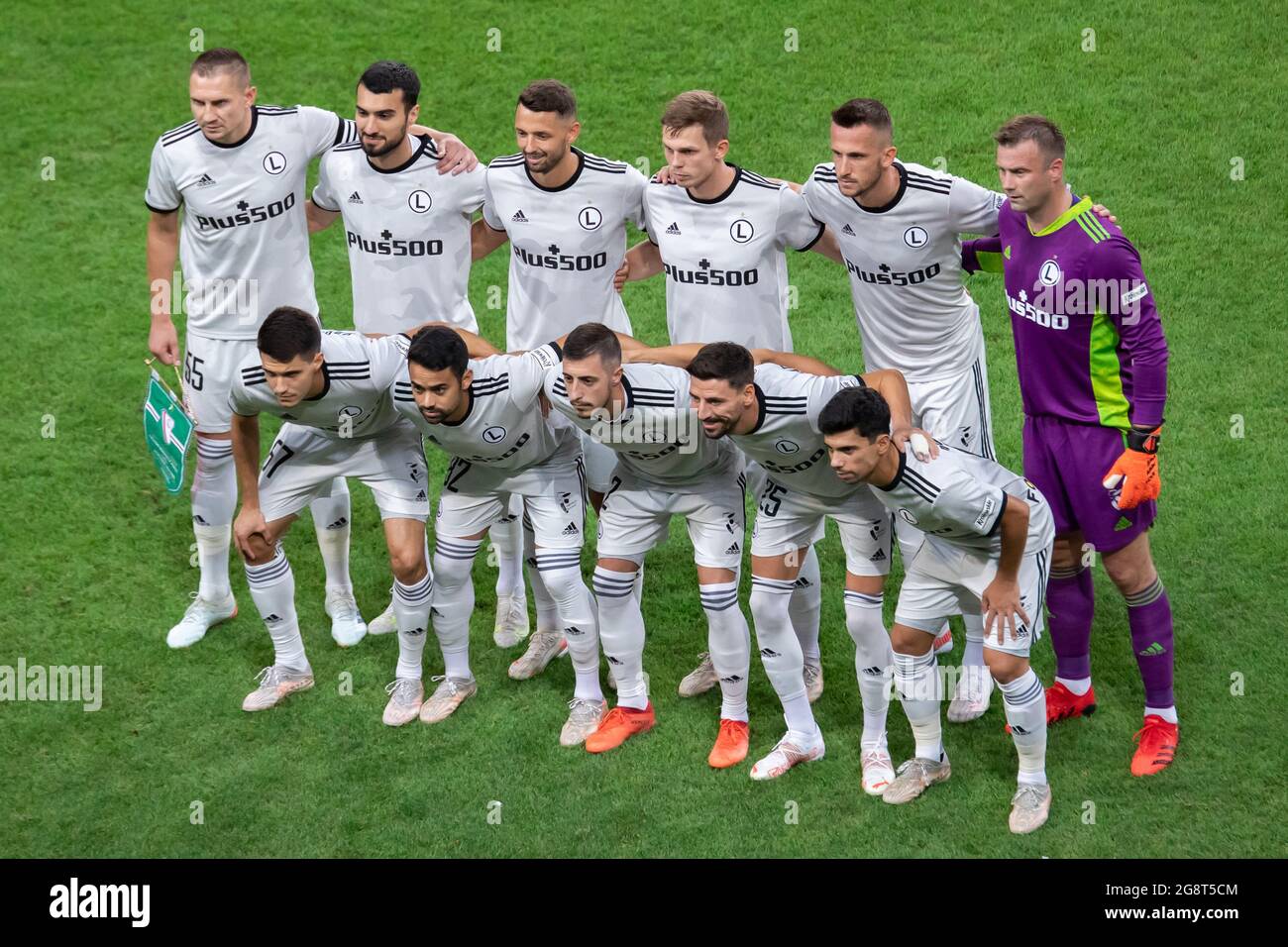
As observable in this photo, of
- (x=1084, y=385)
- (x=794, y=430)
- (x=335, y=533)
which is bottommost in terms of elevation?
(x=335, y=533)

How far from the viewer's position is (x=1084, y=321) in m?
7.07

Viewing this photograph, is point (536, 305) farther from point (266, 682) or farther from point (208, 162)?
point (266, 682)

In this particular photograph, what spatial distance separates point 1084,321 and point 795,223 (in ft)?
4.58

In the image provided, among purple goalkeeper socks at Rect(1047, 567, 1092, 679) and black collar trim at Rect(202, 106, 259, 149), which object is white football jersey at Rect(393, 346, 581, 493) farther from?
purple goalkeeper socks at Rect(1047, 567, 1092, 679)

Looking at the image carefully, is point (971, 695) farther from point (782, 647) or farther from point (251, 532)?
point (251, 532)

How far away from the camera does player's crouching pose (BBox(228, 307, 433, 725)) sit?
25.0 feet

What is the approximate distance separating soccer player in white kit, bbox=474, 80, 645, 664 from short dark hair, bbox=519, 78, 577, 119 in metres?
0.02

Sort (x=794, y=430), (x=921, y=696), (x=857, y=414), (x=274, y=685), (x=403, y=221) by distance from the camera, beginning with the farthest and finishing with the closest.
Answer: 1. (x=274, y=685)
2. (x=403, y=221)
3. (x=921, y=696)
4. (x=794, y=430)
5. (x=857, y=414)

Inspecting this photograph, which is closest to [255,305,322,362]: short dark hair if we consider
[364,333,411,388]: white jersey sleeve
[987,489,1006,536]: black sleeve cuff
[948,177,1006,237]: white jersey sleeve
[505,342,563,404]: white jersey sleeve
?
[364,333,411,388]: white jersey sleeve

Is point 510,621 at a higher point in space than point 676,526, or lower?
lower

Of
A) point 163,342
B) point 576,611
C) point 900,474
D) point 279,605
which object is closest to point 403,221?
point 163,342

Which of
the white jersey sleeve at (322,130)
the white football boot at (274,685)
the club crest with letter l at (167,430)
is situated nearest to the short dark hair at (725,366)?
the white jersey sleeve at (322,130)

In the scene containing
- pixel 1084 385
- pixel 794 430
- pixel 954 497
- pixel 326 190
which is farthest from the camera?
pixel 326 190
